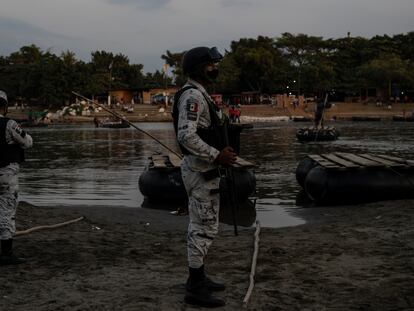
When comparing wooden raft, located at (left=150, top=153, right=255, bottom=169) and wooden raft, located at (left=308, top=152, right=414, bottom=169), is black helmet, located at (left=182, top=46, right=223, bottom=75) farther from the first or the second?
wooden raft, located at (left=308, top=152, right=414, bottom=169)

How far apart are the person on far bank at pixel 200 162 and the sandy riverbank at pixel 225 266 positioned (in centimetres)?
26

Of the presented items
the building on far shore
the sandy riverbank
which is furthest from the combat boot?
the building on far shore

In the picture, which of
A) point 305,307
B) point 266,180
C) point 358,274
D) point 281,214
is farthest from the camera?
point 266,180

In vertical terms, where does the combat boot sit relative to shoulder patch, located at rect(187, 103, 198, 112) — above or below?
below

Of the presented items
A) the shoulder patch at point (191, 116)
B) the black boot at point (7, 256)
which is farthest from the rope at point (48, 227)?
the shoulder patch at point (191, 116)

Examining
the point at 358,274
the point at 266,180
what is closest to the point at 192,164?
the point at 358,274

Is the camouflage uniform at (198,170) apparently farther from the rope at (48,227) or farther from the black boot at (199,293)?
the rope at (48,227)

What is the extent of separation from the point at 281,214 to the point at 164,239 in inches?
154

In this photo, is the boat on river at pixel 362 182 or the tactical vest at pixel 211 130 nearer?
the tactical vest at pixel 211 130

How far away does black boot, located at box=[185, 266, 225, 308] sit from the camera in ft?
16.1

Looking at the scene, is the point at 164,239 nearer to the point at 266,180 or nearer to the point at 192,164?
the point at 192,164

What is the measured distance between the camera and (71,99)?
354ft

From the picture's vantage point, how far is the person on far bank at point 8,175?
638 centimetres

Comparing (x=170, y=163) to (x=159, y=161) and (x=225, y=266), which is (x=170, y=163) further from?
(x=225, y=266)
